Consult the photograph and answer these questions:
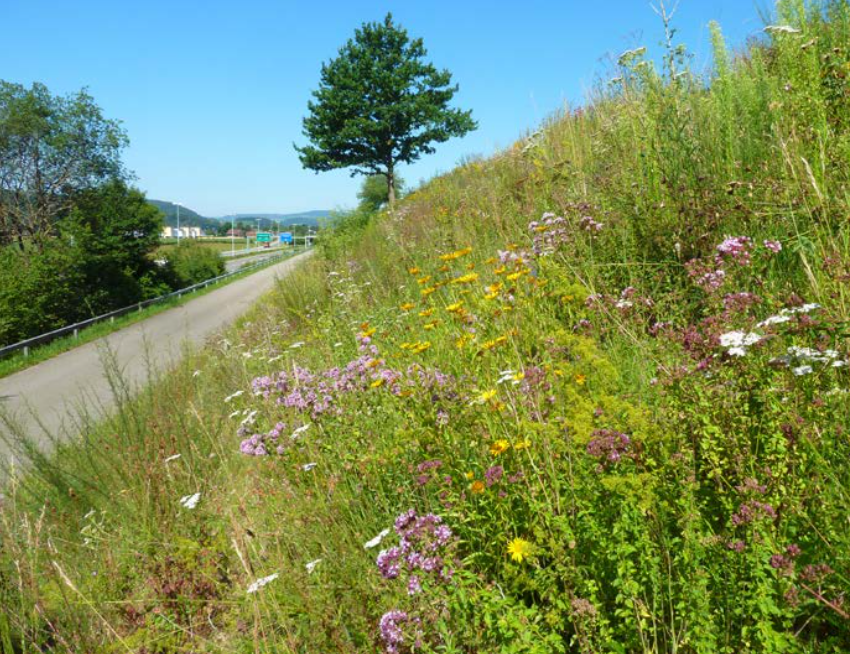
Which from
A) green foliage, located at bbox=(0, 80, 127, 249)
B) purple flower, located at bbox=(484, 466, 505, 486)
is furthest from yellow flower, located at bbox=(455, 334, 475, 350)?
green foliage, located at bbox=(0, 80, 127, 249)

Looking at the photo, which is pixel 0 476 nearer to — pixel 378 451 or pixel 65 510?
pixel 65 510

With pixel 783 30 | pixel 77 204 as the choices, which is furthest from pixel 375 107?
pixel 783 30

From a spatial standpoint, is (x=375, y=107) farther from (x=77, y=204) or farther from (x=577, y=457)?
(x=577, y=457)

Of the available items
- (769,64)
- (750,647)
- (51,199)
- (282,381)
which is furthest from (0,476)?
(51,199)

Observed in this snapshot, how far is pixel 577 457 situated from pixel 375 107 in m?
38.5

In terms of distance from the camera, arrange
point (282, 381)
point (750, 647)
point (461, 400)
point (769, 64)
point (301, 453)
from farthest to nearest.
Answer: point (769, 64) → point (282, 381) → point (301, 453) → point (461, 400) → point (750, 647)

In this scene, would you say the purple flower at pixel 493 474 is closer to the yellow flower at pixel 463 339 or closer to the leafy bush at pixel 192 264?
the yellow flower at pixel 463 339

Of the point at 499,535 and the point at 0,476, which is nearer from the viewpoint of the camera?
the point at 499,535

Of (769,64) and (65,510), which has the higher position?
(769,64)

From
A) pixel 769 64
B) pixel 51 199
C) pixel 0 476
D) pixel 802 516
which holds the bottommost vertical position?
pixel 0 476

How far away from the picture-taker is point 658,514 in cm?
195

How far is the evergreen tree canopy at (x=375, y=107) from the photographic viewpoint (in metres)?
37.6

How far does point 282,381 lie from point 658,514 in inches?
91.9

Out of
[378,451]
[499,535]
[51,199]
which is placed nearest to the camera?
[499,535]
